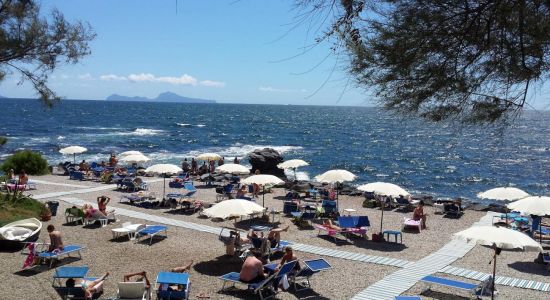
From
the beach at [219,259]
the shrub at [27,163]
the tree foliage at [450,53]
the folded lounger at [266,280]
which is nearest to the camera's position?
the tree foliage at [450,53]

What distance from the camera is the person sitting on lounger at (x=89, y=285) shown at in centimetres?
930

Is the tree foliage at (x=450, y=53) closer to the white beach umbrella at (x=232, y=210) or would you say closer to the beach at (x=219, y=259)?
the beach at (x=219, y=259)

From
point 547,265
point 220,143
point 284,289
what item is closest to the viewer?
point 284,289

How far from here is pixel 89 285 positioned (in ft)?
31.3

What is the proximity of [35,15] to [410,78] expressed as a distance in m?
9.07

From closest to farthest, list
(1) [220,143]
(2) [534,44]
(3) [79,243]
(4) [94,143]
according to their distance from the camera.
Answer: (2) [534,44] → (3) [79,243] → (4) [94,143] → (1) [220,143]

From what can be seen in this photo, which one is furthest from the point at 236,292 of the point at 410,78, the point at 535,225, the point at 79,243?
the point at 535,225

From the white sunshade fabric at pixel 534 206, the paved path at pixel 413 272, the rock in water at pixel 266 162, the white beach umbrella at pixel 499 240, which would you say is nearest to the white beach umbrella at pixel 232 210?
the paved path at pixel 413 272

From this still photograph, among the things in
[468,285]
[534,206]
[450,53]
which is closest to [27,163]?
[468,285]

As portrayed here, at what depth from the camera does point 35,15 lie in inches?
413

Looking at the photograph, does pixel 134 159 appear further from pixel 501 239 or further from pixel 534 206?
pixel 501 239

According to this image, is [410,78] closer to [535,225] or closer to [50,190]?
[535,225]

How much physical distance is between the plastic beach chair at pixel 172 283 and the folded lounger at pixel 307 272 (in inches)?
90.0

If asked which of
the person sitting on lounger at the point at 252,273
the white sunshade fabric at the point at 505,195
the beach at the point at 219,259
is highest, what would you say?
the white sunshade fabric at the point at 505,195
